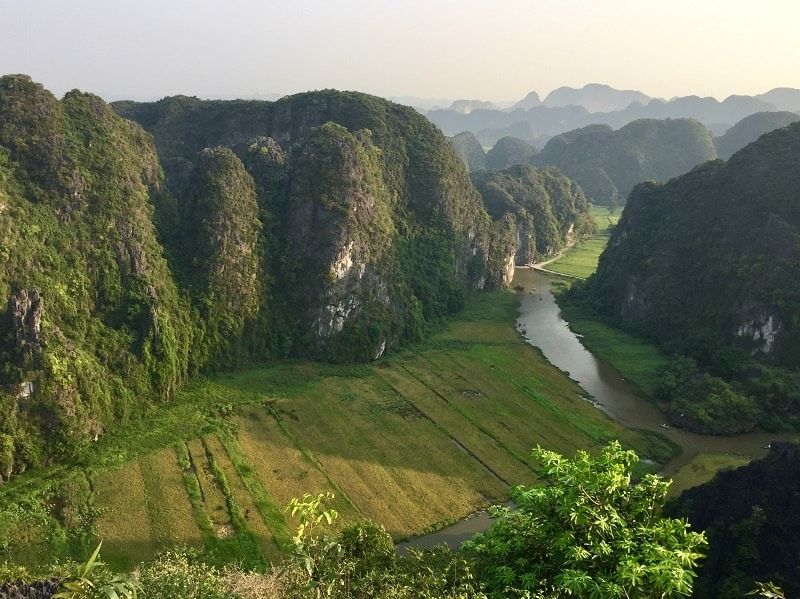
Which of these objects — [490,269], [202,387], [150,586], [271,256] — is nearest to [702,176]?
[490,269]

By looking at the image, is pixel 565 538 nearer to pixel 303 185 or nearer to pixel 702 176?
pixel 303 185

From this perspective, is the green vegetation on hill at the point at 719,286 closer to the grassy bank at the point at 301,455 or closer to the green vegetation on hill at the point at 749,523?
the grassy bank at the point at 301,455

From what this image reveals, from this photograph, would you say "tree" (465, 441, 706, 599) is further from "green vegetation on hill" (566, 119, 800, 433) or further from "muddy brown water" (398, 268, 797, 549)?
"green vegetation on hill" (566, 119, 800, 433)

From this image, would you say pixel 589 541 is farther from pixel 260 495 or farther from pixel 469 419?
pixel 469 419

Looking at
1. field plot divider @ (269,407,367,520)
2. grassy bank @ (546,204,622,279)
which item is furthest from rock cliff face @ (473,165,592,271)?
field plot divider @ (269,407,367,520)

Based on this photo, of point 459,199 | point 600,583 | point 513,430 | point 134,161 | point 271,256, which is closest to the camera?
point 600,583

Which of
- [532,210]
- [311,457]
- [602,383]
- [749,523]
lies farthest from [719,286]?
[532,210]

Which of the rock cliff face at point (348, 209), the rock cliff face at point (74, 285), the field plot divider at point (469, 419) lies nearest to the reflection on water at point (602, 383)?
the rock cliff face at point (348, 209)
